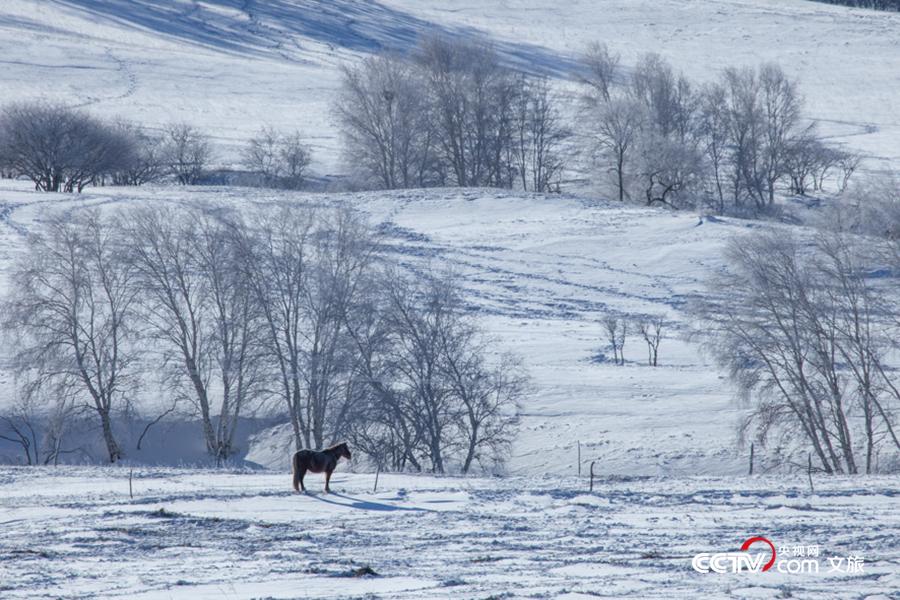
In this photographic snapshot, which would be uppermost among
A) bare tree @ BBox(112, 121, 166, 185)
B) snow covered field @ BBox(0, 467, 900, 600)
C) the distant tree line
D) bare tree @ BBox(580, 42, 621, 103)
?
the distant tree line

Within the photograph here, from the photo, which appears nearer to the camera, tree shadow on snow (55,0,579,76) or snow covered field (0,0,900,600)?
snow covered field (0,0,900,600)

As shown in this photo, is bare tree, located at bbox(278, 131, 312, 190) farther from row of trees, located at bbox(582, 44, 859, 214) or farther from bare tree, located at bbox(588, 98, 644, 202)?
bare tree, located at bbox(588, 98, 644, 202)

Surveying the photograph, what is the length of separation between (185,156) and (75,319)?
42.8 meters

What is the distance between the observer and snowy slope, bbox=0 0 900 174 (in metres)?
85.3

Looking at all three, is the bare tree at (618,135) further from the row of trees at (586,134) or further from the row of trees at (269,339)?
the row of trees at (269,339)

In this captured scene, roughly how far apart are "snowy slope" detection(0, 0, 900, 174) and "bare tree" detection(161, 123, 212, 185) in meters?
2.61

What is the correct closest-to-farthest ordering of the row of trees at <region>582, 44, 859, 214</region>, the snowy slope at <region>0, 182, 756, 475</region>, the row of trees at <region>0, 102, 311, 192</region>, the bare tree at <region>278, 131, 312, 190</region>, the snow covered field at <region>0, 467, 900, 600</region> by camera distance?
the snow covered field at <region>0, 467, 900, 600</region> < the snowy slope at <region>0, 182, 756, 475</region> < the row of trees at <region>582, 44, 859, 214</region> < the row of trees at <region>0, 102, 311, 192</region> < the bare tree at <region>278, 131, 312, 190</region>

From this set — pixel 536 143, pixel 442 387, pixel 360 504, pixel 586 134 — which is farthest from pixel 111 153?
pixel 360 504

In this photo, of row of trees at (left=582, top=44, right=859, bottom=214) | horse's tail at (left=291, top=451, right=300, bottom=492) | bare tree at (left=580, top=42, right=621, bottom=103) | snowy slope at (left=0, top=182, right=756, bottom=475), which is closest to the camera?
horse's tail at (left=291, top=451, right=300, bottom=492)

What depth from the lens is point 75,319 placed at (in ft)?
86.0

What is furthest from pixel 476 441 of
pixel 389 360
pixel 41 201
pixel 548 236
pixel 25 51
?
pixel 25 51

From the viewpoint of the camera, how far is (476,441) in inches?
971

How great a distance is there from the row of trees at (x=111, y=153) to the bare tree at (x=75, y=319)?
28.9 m

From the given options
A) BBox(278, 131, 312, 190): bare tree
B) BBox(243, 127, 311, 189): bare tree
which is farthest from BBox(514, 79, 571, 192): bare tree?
BBox(243, 127, 311, 189): bare tree
